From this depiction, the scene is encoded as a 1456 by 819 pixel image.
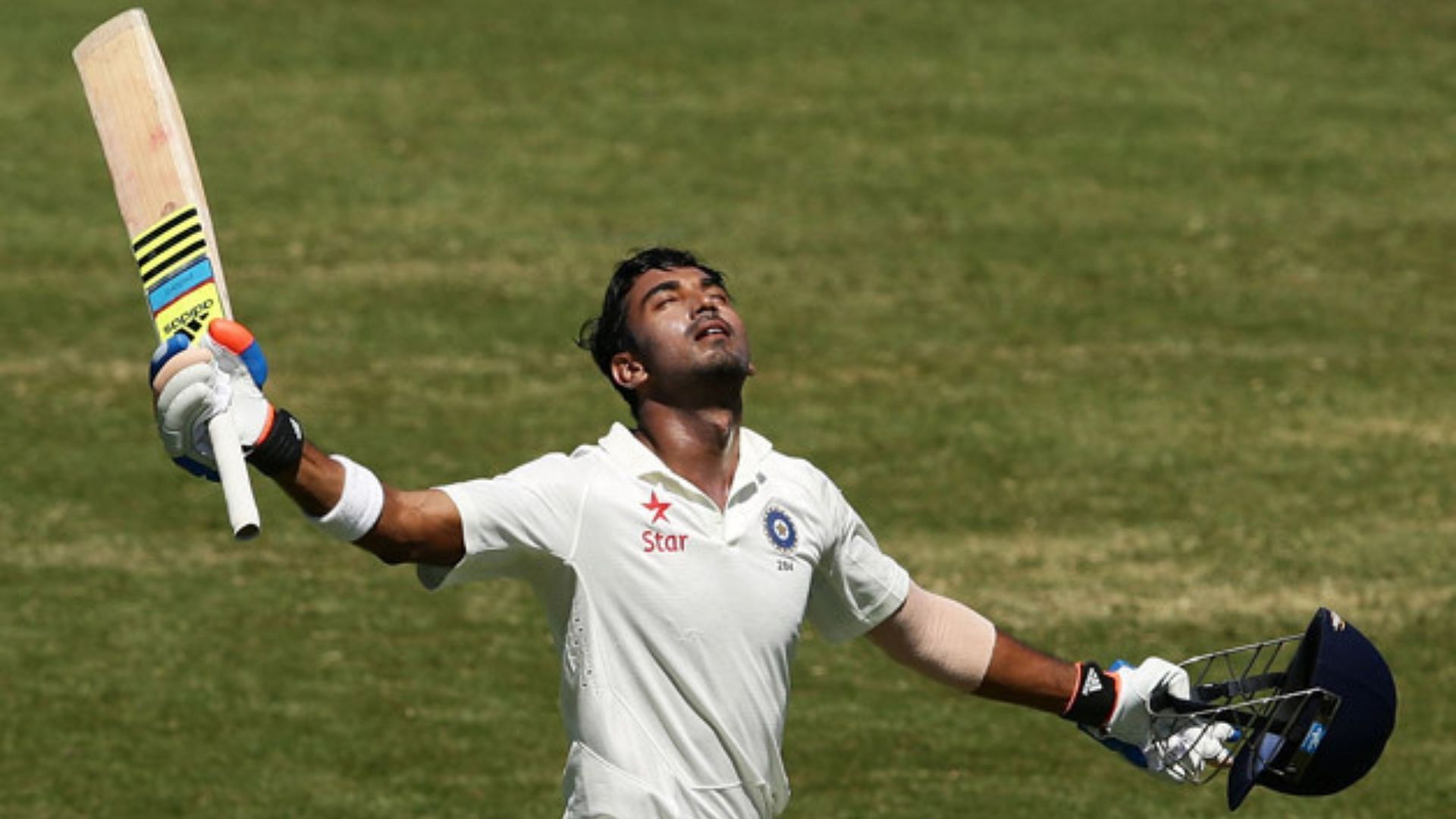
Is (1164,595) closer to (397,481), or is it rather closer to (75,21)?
(397,481)

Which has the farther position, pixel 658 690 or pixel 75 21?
pixel 75 21

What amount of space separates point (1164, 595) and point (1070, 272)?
4.60 metres

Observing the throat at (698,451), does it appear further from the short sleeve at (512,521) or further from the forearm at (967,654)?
the forearm at (967,654)

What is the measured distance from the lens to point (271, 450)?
20.2 feet

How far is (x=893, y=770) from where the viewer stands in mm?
10648

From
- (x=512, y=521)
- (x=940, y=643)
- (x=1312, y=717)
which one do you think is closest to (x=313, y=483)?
(x=512, y=521)

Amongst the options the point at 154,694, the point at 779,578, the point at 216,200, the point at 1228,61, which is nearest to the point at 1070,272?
the point at 1228,61

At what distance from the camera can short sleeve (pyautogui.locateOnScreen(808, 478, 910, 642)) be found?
7.13 metres

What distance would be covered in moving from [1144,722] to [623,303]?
1957 millimetres

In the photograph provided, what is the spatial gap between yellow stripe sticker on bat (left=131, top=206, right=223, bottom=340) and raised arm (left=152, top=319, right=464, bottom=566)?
1.58 ft

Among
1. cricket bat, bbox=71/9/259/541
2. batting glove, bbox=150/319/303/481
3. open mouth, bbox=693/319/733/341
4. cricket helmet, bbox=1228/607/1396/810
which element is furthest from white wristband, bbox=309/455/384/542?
cricket helmet, bbox=1228/607/1396/810

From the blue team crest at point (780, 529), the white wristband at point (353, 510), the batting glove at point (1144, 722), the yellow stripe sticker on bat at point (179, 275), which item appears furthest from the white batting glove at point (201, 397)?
the batting glove at point (1144, 722)

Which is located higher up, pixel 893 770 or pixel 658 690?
pixel 658 690

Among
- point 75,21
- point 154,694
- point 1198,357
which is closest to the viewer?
point 154,694
